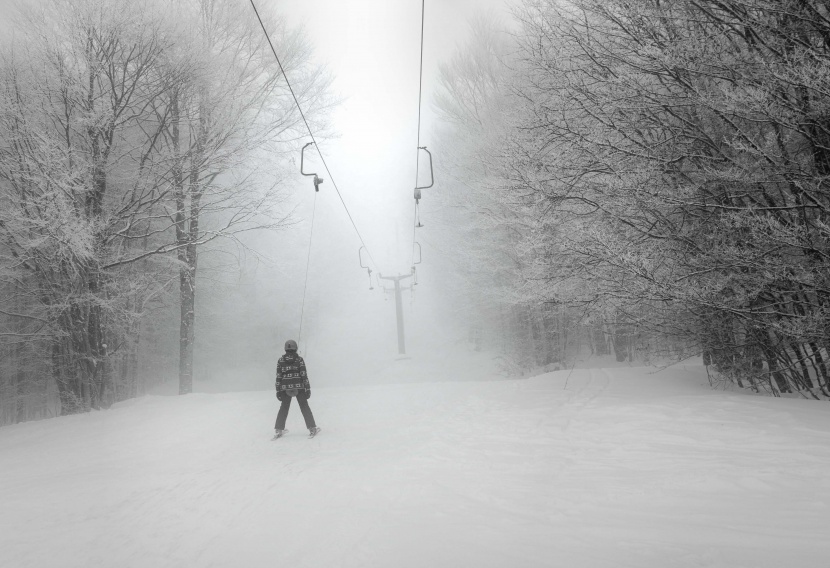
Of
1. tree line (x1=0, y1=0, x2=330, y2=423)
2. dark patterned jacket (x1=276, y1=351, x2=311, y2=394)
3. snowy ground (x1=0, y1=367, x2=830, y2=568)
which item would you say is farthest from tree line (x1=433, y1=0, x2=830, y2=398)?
tree line (x1=0, y1=0, x2=330, y2=423)

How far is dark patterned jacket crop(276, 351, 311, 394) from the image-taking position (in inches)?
271

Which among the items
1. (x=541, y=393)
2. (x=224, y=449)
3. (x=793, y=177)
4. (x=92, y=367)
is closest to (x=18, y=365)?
(x=92, y=367)

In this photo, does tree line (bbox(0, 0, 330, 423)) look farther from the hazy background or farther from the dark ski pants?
the dark ski pants

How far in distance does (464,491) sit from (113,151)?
11.4 metres

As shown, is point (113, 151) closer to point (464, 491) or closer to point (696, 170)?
point (464, 491)

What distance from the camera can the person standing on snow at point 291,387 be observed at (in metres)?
6.72

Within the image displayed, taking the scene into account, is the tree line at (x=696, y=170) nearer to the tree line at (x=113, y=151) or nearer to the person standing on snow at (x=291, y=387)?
the person standing on snow at (x=291, y=387)

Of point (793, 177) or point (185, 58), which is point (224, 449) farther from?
point (185, 58)

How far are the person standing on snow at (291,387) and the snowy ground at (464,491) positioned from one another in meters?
Answer: 0.32

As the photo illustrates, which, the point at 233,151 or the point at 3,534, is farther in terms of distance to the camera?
the point at 233,151

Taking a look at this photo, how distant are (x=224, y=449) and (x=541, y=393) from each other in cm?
554

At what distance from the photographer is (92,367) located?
31.6ft

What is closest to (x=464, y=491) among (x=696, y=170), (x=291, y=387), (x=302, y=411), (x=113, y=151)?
(x=302, y=411)

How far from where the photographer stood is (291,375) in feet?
22.7
